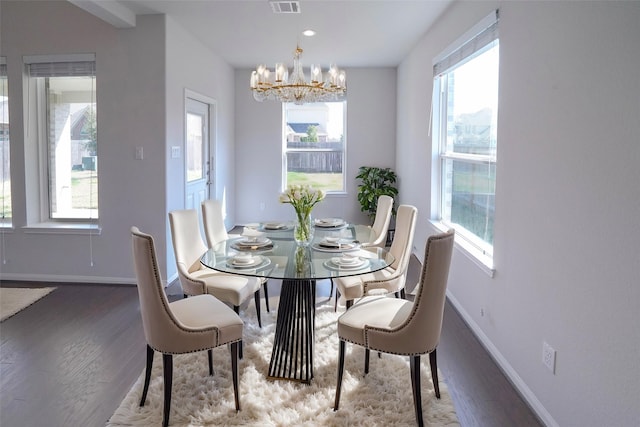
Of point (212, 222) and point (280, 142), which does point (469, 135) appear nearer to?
point (212, 222)

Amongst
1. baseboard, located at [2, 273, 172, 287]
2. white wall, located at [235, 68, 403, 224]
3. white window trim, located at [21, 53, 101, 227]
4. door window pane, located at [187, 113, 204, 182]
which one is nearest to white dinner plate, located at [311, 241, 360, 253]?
baseboard, located at [2, 273, 172, 287]

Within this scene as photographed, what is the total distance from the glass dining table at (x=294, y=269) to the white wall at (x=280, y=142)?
4.77 meters

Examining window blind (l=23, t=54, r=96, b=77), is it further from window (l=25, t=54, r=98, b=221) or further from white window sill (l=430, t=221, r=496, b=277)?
white window sill (l=430, t=221, r=496, b=277)

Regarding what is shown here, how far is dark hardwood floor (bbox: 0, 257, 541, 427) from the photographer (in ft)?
8.10

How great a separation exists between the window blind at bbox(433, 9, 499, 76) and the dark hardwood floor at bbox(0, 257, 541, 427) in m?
2.04

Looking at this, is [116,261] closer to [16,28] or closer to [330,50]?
[16,28]

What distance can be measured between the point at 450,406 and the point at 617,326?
1000 millimetres

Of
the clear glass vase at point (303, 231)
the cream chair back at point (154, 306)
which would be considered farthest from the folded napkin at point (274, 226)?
the cream chair back at point (154, 306)

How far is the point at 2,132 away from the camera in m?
4.91

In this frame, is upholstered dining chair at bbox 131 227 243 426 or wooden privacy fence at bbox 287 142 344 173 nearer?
upholstered dining chair at bbox 131 227 243 426

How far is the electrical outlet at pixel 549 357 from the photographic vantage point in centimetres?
232

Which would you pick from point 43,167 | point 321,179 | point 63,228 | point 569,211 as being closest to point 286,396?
point 569,211

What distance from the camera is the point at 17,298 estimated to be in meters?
4.29

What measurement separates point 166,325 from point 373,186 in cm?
570
